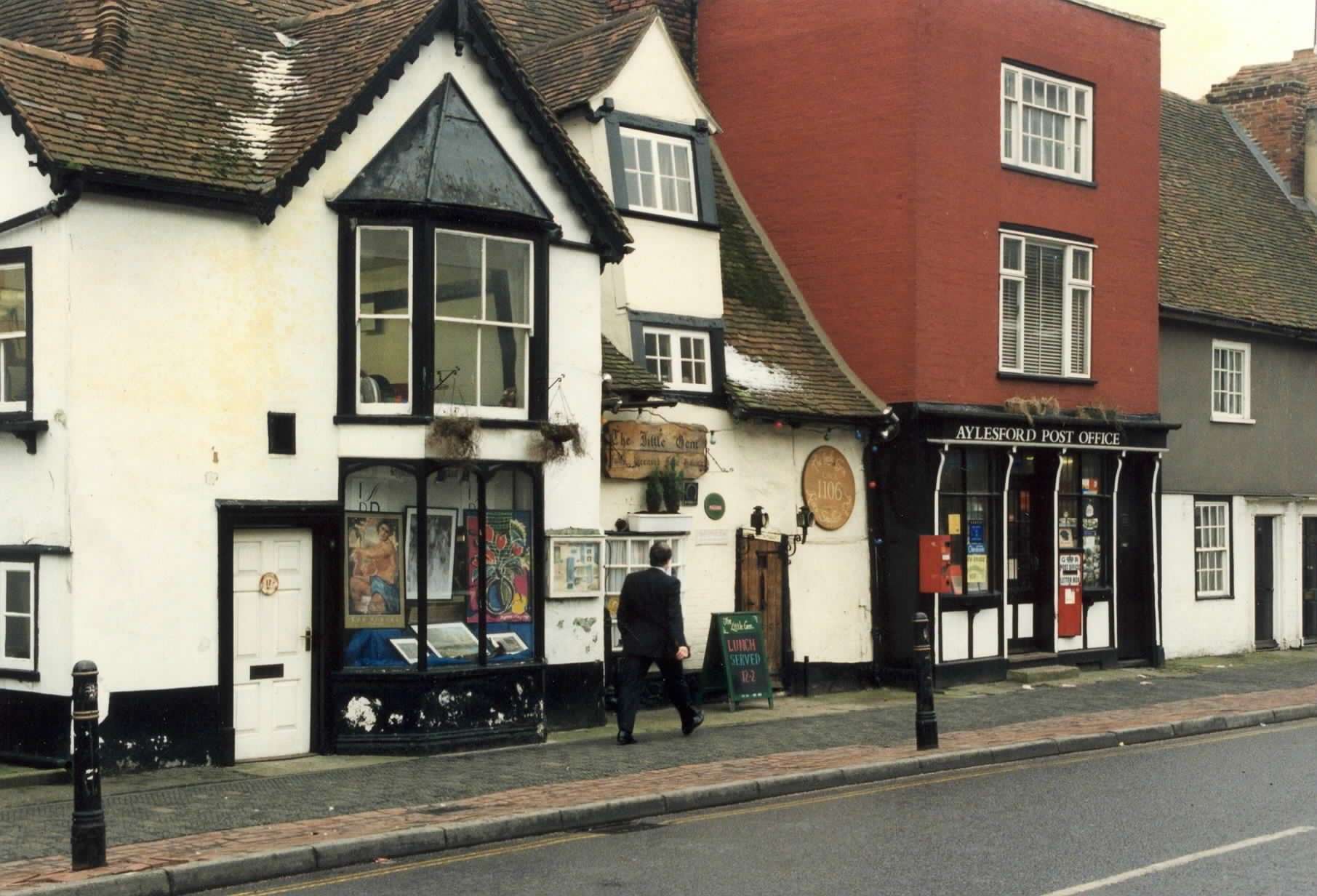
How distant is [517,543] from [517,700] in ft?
5.17

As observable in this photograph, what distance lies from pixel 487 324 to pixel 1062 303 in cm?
1071

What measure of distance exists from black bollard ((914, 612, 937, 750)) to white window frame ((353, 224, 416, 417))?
5164 mm

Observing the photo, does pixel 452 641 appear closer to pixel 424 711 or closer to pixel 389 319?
pixel 424 711

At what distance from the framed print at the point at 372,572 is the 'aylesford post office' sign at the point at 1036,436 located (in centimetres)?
896

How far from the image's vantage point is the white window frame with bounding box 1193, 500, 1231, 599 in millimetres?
27234

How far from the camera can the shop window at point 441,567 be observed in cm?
1605

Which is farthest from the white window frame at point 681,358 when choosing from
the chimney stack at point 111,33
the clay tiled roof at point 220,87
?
the chimney stack at point 111,33

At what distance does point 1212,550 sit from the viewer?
90.5ft

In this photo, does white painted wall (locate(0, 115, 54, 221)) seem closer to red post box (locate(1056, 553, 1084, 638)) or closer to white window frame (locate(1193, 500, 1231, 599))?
red post box (locate(1056, 553, 1084, 638))

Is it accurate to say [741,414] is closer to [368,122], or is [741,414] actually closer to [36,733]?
[368,122]

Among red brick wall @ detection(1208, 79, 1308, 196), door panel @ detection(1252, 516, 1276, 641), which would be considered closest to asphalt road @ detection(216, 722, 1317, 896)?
door panel @ detection(1252, 516, 1276, 641)

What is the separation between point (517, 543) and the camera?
1711 centimetres

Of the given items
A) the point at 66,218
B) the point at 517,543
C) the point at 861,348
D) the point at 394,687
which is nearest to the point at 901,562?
the point at 861,348

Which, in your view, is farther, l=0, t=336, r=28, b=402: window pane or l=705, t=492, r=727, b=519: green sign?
l=705, t=492, r=727, b=519: green sign
